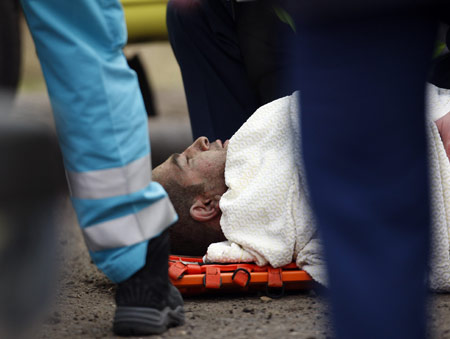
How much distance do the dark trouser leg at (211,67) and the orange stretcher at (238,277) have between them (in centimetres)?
91

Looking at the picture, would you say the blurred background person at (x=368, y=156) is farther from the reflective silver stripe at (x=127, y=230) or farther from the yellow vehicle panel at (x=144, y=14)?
the yellow vehicle panel at (x=144, y=14)

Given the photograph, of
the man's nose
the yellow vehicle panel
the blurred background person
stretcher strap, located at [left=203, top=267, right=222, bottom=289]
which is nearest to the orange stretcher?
stretcher strap, located at [left=203, top=267, right=222, bottom=289]

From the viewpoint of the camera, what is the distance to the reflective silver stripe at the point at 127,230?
5.26 ft

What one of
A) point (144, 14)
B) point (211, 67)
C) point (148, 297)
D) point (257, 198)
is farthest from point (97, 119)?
point (144, 14)

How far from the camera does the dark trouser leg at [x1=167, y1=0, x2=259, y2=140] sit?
9.84ft

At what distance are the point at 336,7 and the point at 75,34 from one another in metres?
0.65

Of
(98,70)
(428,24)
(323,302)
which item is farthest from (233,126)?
(428,24)

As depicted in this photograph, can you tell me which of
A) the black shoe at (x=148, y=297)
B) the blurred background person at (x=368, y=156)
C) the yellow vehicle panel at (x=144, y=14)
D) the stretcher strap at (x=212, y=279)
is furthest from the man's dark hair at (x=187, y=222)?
the yellow vehicle panel at (x=144, y=14)

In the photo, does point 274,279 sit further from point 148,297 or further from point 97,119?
point 97,119

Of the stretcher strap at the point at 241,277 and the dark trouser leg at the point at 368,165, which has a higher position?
the dark trouser leg at the point at 368,165

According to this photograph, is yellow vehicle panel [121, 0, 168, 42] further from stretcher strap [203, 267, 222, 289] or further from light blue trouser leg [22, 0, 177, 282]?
light blue trouser leg [22, 0, 177, 282]

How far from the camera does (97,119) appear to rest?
1.58 m

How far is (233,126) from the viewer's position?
3.06 metres

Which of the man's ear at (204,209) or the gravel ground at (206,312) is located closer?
the gravel ground at (206,312)
